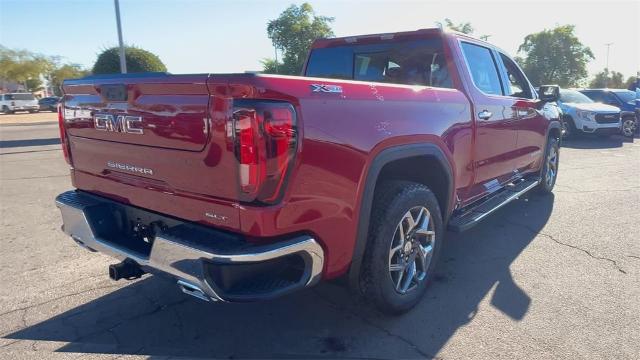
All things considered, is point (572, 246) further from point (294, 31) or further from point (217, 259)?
point (294, 31)

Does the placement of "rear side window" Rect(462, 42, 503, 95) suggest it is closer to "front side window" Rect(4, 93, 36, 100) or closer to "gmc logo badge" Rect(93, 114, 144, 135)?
"gmc logo badge" Rect(93, 114, 144, 135)

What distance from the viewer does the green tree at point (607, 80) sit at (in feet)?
182

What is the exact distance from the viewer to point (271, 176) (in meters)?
2.13

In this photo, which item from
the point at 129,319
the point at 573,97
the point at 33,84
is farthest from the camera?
the point at 33,84

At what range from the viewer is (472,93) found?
12.8ft

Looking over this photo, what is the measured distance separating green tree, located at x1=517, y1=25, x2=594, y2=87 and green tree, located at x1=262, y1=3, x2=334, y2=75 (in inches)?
835

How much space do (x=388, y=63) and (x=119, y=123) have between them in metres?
2.55

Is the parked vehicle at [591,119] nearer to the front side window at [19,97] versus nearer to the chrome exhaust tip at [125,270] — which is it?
the chrome exhaust tip at [125,270]

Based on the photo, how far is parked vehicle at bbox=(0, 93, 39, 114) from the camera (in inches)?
1583

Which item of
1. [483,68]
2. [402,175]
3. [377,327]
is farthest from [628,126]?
[377,327]

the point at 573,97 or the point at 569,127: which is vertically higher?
the point at 573,97

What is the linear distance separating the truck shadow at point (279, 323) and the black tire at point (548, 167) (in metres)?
2.87

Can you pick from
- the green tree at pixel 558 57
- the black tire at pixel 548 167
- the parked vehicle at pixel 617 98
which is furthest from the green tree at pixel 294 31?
the black tire at pixel 548 167

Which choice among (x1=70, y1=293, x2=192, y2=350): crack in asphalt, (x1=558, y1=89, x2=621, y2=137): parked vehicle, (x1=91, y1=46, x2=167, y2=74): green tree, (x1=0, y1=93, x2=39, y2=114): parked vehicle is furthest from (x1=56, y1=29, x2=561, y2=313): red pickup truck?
(x1=0, y1=93, x2=39, y2=114): parked vehicle
